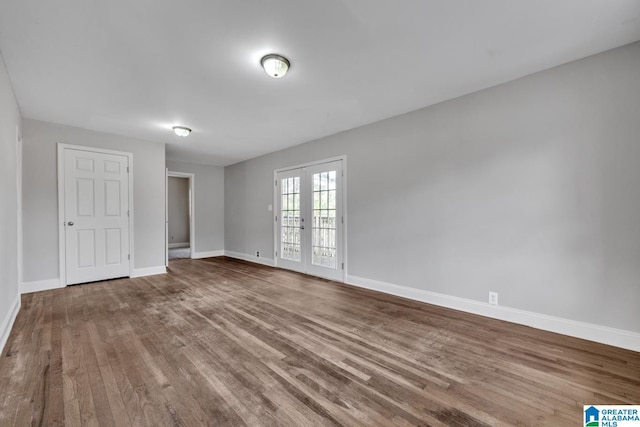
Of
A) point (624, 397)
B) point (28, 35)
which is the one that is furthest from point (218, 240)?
point (624, 397)

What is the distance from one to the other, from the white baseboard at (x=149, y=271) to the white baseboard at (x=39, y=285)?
99 cm

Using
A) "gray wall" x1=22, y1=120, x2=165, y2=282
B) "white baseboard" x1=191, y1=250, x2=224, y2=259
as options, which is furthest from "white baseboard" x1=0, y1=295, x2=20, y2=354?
"white baseboard" x1=191, y1=250, x2=224, y2=259

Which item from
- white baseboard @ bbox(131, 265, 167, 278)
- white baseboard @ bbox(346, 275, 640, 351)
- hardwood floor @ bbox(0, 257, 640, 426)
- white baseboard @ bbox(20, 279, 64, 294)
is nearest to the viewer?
hardwood floor @ bbox(0, 257, 640, 426)

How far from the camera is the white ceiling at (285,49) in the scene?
6.10 feet

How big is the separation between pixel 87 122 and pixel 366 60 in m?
4.29

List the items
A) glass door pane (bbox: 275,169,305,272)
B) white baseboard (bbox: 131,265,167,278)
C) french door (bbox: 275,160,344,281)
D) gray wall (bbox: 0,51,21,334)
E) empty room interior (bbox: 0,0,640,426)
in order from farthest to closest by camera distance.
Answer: glass door pane (bbox: 275,169,305,272)
white baseboard (bbox: 131,265,167,278)
french door (bbox: 275,160,344,281)
gray wall (bbox: 0,51,21,334)
empty room interior (bbox: 0,0,640,426)

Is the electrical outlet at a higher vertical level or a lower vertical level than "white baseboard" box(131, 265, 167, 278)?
higher

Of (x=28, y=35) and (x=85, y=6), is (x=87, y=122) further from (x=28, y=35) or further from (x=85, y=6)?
(x=85, y=6)

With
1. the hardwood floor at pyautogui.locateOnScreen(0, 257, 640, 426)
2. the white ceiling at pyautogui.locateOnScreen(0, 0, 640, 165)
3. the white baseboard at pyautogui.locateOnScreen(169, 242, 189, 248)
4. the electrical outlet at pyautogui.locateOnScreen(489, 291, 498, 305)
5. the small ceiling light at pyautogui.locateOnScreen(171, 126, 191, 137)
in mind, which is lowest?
the hardwood floor at pyautogui.locateOnScreen(0, 257, 640, 426)

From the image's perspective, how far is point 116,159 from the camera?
473cm

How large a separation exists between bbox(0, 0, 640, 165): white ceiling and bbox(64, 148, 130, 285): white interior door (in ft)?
3.31

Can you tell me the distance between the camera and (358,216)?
4281 mm

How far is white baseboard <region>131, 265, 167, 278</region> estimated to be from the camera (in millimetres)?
4934

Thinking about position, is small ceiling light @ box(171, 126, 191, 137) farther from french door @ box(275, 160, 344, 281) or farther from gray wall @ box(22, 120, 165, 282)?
french door @ box(275, 160, 344, 281)
